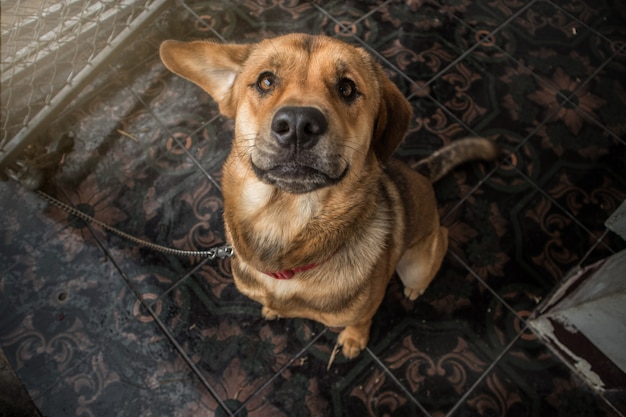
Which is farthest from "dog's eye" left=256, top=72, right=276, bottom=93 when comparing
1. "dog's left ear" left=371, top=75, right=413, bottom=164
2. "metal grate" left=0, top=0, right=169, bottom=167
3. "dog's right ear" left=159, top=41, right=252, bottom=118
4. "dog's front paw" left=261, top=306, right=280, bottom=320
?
"metal grate" left=0, top=0, right=169, bottom=167

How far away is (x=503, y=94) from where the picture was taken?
3855 mm

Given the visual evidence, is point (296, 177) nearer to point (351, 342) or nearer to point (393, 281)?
point (351, 342)

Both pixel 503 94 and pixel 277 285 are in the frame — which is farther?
pixel 503 94

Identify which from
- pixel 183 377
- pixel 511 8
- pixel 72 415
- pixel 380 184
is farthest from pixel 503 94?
pixel 72 415

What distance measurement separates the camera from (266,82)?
189 cm

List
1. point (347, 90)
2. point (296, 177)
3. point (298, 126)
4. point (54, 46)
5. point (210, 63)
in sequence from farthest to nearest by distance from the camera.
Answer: point (54, 46) → point (210, 63) → point (347, 90) → point (296, 177) → point (298, 126)

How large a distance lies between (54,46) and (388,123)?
314 cm

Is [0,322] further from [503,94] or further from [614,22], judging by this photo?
[614,22]

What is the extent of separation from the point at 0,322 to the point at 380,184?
2.72 metres

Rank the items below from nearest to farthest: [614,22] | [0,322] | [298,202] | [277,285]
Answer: [298,202] → [277,285] → [0,322] → [614,22]

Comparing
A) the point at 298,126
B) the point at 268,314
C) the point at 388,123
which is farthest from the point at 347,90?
the point at 268,314

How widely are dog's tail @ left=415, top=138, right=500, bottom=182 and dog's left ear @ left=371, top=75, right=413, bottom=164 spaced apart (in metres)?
0.93

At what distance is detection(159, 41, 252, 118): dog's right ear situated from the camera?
1942mm

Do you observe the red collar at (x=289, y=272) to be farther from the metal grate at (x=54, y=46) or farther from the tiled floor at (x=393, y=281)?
the metal grate at (x=54, y=46)
